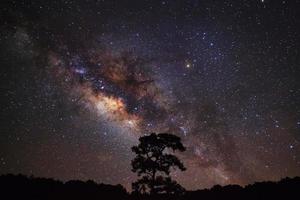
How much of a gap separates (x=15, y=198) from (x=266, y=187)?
28.9 meters

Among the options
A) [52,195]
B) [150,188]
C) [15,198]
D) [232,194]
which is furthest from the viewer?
[232,194]

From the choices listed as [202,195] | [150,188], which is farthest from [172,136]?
[202,195]

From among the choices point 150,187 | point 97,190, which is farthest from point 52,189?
Answer: point 150,187

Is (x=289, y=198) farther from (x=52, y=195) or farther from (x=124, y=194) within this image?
(x=52, y=195)

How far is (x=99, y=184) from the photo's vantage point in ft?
153

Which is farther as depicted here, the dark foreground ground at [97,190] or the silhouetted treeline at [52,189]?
the silhouetted treeline at [52,189]

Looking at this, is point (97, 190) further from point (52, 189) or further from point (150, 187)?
point (150, 187)

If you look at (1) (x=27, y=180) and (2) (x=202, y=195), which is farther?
(2) (x=202, y=195)

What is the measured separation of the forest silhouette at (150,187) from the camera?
29.7 meters

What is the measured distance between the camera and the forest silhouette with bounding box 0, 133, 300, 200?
29.7m

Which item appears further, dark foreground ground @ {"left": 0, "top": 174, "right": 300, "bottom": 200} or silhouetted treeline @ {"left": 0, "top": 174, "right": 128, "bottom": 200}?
silhouetted treeline @ {"left": 0, "top": 174, "right": 128, "bottom": 200}

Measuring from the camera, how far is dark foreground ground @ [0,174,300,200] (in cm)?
3897

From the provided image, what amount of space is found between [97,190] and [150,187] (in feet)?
56.8

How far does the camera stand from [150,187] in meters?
29.7
